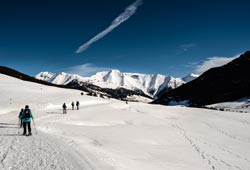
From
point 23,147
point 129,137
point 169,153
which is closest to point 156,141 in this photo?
point 129,137

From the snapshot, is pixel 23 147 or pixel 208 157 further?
pixel 208 157

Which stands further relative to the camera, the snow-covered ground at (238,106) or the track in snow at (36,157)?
the snow-covered ground at (238,106)

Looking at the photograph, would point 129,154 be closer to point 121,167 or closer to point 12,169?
point 121,167

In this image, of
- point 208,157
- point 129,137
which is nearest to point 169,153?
point 208,157

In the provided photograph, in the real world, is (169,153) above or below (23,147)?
below

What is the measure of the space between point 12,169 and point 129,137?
14.6 m

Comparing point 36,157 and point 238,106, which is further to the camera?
point 238,106

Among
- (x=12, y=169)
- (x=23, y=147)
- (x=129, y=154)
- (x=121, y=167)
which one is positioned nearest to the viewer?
(x=12, y=169)

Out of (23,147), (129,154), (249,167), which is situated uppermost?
(23,147)

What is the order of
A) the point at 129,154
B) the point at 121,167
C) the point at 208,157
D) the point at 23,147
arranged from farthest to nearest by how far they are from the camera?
the point at 208,157 → the point at 129,154 → the point at 23,147 → the point at 121,167

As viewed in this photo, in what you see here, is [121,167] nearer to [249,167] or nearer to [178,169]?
[178,169]

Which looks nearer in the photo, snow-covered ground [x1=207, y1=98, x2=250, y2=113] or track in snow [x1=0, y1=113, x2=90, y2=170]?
track in snow [x1=0, y1=113, x2=90, y2=170]

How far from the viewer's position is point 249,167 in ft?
54.9

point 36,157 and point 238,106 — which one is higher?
point 36,157
